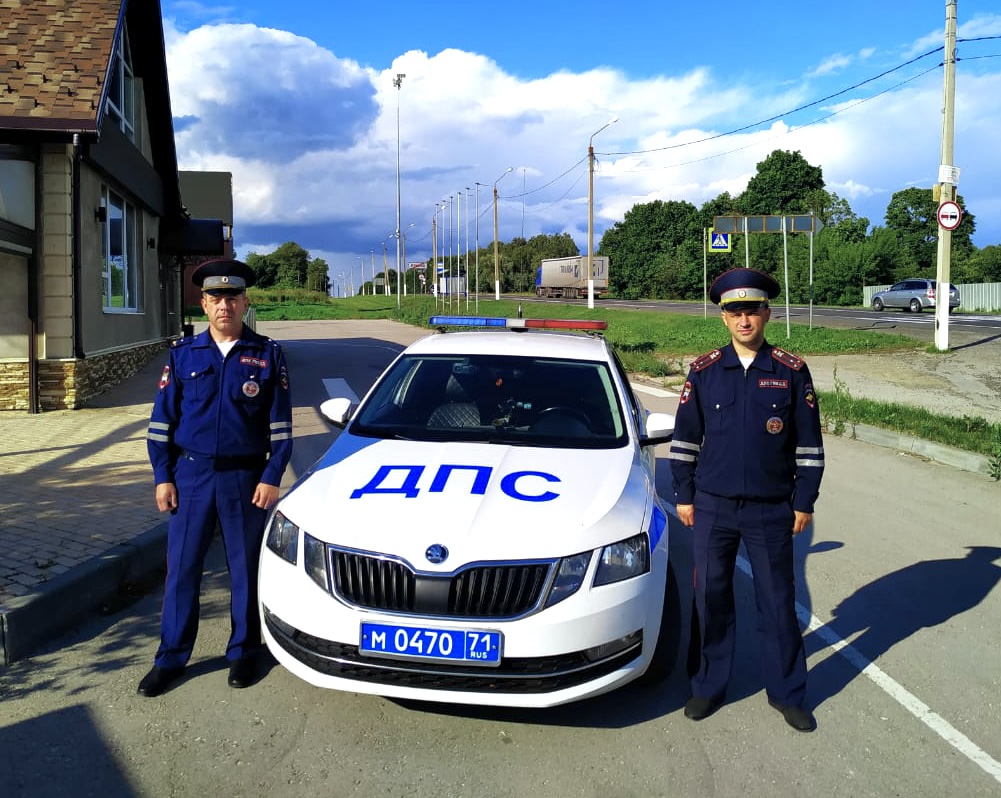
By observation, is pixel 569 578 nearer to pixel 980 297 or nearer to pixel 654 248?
pixel 980 297

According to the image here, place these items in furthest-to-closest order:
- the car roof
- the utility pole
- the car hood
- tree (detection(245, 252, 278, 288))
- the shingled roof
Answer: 1. tree (detection(245, 252, 278, 288))
2. the utility pole
3. the shingled roof
4. the car roof
5. the car hood

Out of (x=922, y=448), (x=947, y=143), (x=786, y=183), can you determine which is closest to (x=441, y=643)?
(x=922, y=448)

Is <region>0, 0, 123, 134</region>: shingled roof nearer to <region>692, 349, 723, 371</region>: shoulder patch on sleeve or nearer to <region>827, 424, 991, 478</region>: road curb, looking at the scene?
<region>692, 349, 723, 371</region>: shoulder patch on sleeve

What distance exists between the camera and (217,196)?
193 feet

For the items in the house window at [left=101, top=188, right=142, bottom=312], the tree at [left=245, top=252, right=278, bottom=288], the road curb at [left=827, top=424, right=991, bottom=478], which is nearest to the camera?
the road curb at [left=827, top=424, right=991, bottom=478]

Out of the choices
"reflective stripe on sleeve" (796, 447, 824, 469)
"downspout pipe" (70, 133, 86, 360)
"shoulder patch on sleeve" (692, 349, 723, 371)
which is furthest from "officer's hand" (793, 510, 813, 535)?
"downspout pipe" (70, 133, 86, 360)

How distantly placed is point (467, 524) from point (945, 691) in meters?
2.37

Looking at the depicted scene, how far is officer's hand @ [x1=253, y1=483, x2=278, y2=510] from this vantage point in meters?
3.81

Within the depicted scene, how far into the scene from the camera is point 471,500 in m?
3.52

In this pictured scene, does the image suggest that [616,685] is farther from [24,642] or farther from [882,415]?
[882,415]

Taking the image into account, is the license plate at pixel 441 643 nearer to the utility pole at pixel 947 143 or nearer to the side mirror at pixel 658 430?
the side mirror at pixel 658 430

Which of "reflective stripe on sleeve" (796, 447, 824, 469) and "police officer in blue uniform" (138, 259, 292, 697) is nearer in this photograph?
"reflective stripe on sleeve" (796, 447, 824, 469)

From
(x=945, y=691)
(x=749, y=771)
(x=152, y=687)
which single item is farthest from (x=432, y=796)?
(x=945, y=691)

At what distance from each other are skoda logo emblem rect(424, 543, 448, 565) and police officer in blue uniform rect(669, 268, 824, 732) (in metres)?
1.10
